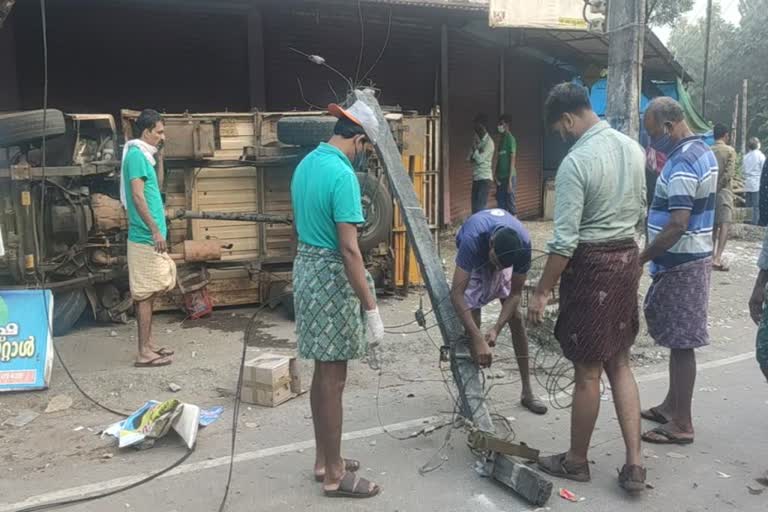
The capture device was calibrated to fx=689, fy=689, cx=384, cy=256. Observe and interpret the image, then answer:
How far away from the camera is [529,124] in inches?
628

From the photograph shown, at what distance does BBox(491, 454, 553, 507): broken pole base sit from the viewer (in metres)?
3.38

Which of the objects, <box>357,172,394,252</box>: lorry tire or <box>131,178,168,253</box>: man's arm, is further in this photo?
<box>357,172,394,252</box>: lorry tire

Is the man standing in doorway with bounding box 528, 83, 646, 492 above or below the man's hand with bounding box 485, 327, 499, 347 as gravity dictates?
above

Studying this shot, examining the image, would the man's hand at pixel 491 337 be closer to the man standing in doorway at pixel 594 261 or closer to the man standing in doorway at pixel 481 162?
the man standing in doorway at pixel 594 261

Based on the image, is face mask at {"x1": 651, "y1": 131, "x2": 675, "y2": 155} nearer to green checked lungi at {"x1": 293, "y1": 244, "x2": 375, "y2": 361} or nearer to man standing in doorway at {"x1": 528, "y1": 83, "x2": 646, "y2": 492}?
man standing in doorway at {"x1": 528, "y1": 83, "x2": 646, "y2": 492}

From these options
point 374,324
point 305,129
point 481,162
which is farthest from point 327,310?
point 481,162

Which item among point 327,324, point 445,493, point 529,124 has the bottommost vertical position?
point 445,493

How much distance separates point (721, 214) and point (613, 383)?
23.0 feet

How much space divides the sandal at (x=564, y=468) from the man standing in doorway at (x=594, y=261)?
0.32ft

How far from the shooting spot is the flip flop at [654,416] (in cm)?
447

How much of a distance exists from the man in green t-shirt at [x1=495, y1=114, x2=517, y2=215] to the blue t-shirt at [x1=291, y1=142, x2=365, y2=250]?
8995 mm

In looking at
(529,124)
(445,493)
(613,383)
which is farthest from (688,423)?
(529,124)

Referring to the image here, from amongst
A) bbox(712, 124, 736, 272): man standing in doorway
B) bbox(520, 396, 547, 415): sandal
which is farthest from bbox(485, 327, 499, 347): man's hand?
bbox(712, 124, 736, 272): man standing in doorway

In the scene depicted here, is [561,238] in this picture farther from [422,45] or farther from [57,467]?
[422,45]
